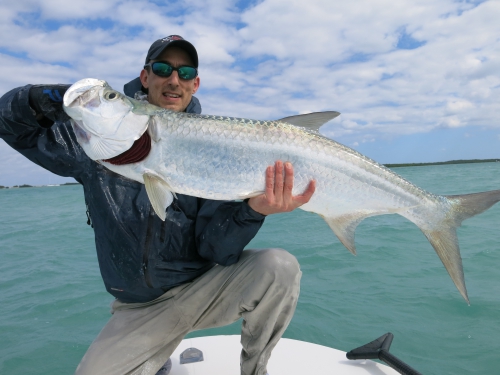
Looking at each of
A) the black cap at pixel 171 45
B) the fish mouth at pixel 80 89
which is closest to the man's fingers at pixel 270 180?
the fish mouth at pixel 80 89

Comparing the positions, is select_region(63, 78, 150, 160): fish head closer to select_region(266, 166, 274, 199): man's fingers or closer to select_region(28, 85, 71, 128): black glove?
select_region(28, 85, 71, 128): black glove

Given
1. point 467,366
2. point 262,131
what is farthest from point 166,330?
point 467,366

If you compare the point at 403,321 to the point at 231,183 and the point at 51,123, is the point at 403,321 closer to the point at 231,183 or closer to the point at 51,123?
the point at 231,183

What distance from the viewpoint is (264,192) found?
2.70m

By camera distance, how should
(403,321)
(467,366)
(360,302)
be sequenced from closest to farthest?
(467,366)
(403,321)
(360,302)

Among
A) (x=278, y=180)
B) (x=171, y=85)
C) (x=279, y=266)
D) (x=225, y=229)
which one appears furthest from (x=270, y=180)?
(x=171, y=85)

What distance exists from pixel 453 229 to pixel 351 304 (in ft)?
14.8

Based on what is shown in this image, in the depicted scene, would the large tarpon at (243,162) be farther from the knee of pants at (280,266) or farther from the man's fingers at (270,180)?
the knee of pants at (280,266)

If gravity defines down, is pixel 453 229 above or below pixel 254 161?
below

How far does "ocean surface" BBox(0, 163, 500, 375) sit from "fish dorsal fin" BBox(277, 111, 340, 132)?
7.20 ft

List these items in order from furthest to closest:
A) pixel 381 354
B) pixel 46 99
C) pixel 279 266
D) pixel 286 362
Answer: pixel 286 362 < pixel 381 354 < pixel 279 266 < pixel 46 99

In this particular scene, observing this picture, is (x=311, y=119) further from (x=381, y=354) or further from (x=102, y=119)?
(x=381, y=354)

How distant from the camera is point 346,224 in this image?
3.07 m

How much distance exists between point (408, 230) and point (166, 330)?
13214 millimetres
